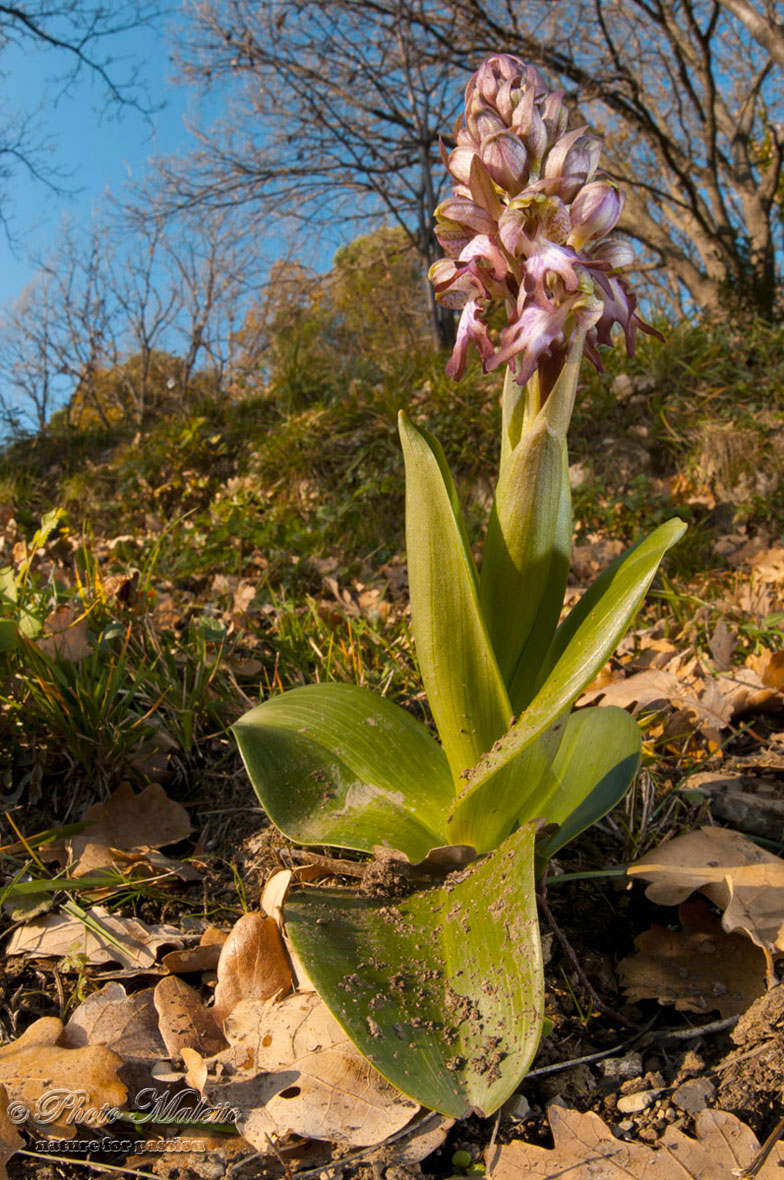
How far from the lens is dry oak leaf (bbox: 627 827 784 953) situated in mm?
1197

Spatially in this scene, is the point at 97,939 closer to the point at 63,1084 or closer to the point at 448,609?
the point at 63,1084

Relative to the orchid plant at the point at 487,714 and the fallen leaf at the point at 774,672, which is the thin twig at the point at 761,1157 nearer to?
the orchid plant at the point at 487,714

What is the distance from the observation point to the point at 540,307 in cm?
108

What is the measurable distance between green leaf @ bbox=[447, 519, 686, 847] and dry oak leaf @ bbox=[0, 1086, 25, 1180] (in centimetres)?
73

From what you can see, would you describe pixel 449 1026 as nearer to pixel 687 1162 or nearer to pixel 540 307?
pixel 687 1162

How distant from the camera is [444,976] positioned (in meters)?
1.06

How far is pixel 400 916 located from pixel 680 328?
14.6 ft

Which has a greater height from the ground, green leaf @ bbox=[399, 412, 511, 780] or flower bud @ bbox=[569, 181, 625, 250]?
flower bud @ bbox=[569, 181, 625, 250]

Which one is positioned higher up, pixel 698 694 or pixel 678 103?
pixel 678 103

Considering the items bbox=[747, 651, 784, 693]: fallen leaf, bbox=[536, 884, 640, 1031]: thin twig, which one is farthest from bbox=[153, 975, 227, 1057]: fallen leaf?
bbox=[747, 651, 784, 693]: fallen leaf

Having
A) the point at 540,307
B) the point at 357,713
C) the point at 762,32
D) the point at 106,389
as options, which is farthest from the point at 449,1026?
the point at 106,389

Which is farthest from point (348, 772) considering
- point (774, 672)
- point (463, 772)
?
point (774, 672)

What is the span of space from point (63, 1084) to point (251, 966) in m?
0.30

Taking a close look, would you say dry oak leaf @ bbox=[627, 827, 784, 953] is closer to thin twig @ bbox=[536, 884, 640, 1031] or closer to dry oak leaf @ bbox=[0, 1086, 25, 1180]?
thin twig @ bbox=[536, 884, 640, 1031]
